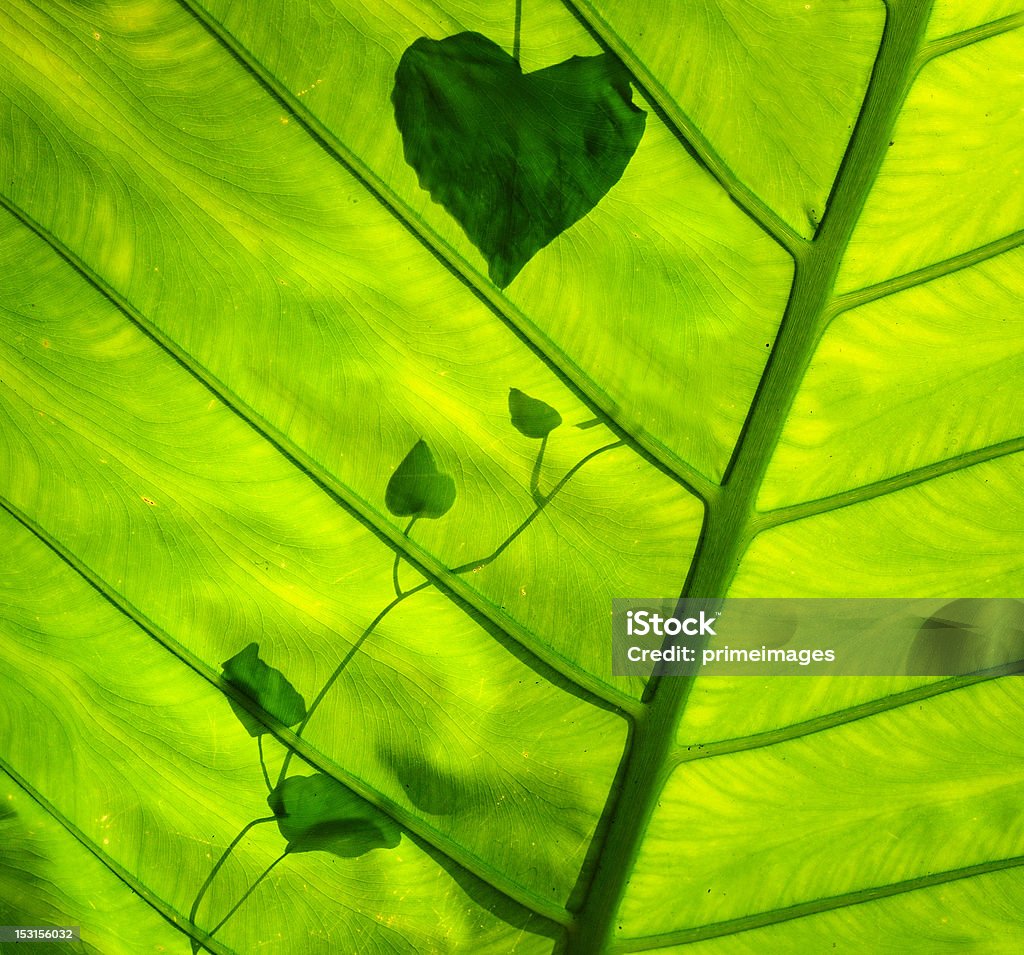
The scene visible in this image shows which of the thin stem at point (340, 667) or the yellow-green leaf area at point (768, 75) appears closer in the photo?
the yellow-green leaf area at point (768, 75)

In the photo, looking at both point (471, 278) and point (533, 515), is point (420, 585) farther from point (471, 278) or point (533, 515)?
point (471, 278)

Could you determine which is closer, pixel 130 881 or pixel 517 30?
pixel 517 30

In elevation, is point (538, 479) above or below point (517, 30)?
below

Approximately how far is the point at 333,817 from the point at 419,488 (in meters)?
0.35

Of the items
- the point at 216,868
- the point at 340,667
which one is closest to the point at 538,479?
the point at 340,667

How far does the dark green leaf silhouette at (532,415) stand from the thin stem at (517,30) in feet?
0.94

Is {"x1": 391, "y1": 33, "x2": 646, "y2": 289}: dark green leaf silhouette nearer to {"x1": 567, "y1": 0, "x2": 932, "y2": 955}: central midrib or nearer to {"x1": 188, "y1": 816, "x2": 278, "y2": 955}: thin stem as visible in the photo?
{"x1": 567, "y1": 0, "x2": 932, "y2": 955}: central midrib

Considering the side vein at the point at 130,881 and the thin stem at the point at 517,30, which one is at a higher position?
the thin stem at the point at 517,30

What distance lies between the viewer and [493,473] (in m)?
0.78

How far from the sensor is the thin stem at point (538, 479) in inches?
30.5

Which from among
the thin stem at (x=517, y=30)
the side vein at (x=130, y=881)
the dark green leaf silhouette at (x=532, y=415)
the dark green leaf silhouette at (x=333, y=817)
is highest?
the thin stem at (x=517, y=30)

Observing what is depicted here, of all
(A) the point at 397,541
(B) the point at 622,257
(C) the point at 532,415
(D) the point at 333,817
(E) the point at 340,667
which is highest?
(B) the point at 622,257

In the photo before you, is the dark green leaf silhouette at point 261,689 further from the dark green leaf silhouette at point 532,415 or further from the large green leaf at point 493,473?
the dark green leaf silhouette at point 532,415

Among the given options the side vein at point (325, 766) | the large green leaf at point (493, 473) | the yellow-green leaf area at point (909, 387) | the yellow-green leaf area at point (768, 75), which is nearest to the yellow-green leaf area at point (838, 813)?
the large green leaf at point (493, 473)
